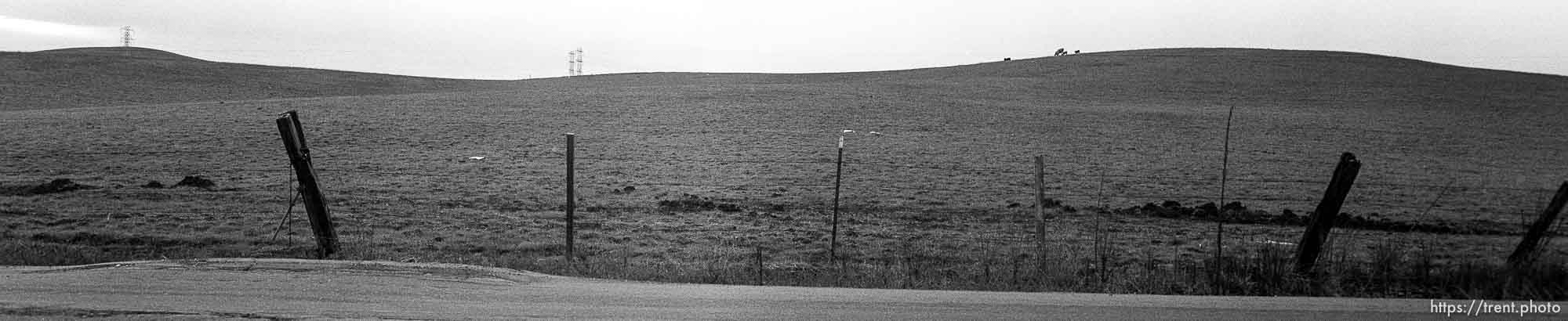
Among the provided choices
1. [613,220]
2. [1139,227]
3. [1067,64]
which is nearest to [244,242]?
[613,220]

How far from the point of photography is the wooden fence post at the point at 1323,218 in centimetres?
786

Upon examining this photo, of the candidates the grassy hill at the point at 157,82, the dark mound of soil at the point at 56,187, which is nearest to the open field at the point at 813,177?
Answer: the dark mound of soil at the point at 56,187

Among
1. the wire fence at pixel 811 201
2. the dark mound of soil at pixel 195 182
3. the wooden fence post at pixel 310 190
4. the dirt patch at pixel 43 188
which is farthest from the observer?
the dark mound of soil at pixel 195 182

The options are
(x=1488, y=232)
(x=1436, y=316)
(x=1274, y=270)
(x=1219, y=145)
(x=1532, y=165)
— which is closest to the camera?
(x=1436, y=316)

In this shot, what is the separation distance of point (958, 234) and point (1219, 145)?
2024 cm

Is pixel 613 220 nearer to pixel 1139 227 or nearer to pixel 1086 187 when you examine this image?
pixel 1139 227

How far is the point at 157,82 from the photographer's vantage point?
204 feet

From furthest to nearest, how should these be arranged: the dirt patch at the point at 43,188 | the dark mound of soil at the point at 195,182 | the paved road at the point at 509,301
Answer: the dark mound of soil at the point at 195,182
the dirt patch at the point at 43,188
the paved road at the point at 509,301

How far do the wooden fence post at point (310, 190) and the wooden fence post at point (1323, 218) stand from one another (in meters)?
7.75

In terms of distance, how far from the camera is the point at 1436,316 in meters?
6.03

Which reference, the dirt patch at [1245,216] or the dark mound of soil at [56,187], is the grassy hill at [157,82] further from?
the dirt patch at [1245,216]

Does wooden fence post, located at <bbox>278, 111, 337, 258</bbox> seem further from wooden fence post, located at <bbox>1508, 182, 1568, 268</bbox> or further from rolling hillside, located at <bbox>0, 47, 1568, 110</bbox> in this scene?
rolling hillside, located at <bbox>0, 47, 1568, 110</bbox>

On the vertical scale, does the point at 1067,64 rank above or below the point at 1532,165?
above

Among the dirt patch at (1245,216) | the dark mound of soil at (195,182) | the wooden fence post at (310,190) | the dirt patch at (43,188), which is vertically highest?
the wooden fence post at (310,190)
